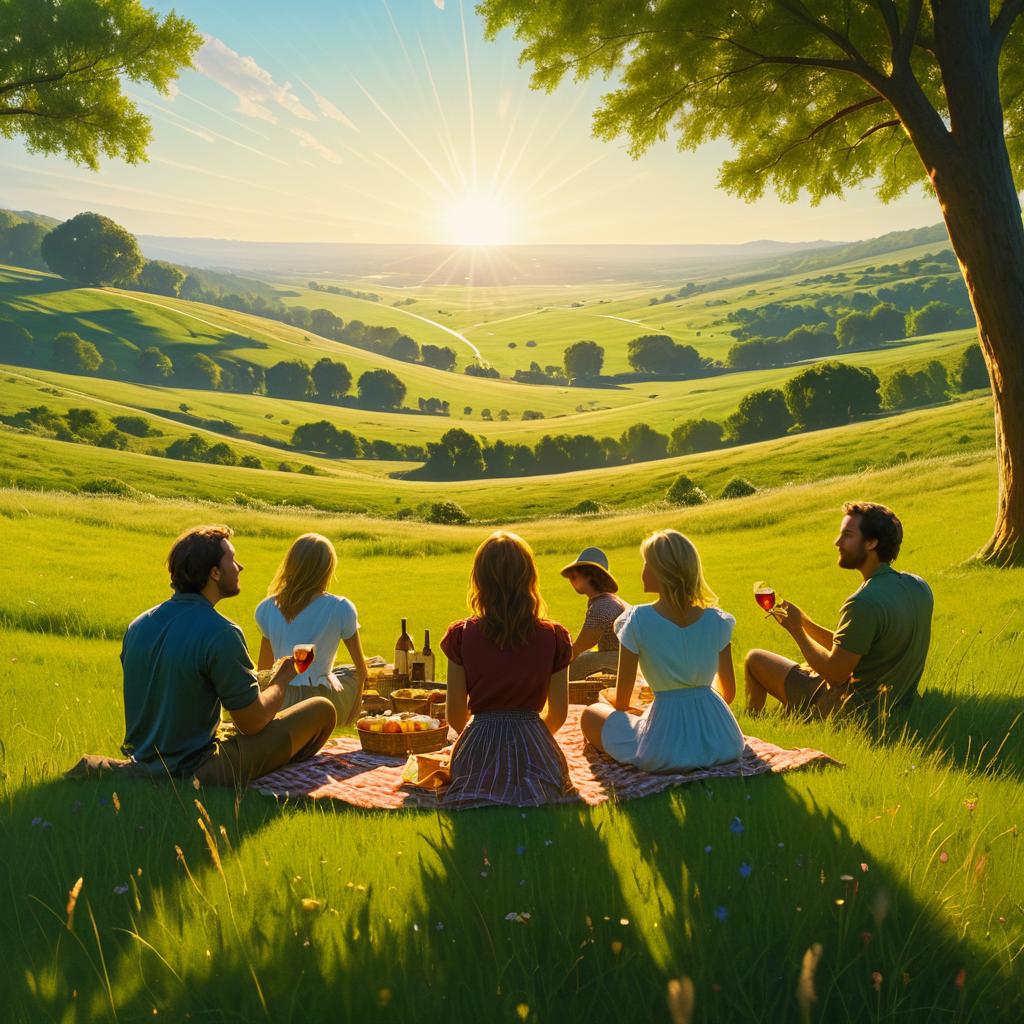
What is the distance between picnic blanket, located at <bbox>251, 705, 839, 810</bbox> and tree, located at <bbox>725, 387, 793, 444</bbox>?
65723 mm

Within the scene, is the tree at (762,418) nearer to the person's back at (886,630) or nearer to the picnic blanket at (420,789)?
the person's back at (886,630)

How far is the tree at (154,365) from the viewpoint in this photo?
10888 centimetres

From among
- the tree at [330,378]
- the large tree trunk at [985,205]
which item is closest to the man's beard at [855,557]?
the large tree trunk at [985,205]

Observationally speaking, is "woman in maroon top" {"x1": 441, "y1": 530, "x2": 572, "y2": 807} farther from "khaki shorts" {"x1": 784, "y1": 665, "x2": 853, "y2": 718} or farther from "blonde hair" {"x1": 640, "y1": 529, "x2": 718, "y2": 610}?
"khaki shorts" {"x1": 784, "y1": 665, "x2": 853, "y2": 718}

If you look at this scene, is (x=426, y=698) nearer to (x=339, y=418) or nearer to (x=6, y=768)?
(x=6, y=768)

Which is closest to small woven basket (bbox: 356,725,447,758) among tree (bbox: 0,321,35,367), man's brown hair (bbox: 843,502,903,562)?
man's brown hair (bbox: 843,502,903,562)

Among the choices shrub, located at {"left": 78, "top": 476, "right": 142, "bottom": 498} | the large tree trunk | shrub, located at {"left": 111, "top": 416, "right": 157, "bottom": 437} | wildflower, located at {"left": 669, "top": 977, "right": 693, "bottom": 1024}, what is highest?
the large tree trunk

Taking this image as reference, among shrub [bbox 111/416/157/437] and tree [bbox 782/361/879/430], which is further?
shrub [bbox 111/416/157/437]

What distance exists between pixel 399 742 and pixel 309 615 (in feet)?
3.98

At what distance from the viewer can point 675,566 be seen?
19.6ft

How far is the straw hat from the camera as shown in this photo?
345 inches

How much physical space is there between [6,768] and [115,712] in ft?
8.94

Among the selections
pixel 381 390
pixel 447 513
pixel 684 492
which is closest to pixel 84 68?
pixel 447 513

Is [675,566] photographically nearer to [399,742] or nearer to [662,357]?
[399,742]
